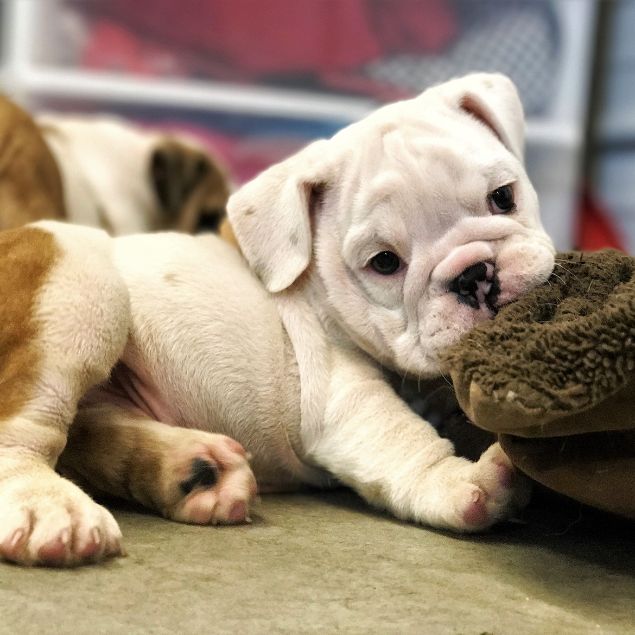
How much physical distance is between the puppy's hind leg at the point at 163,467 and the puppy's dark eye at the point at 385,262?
0.34 meters

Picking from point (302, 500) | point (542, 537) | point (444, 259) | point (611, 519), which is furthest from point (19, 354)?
point (611, 519)

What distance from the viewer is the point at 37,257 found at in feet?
4.39

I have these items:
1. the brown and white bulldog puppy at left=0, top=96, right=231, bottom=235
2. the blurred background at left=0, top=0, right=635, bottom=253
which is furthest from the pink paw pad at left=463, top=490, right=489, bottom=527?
the blurred background at left=0, top=0, right=635, bottom=253

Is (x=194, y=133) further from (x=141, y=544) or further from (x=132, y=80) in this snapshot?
(x=141, y=544)

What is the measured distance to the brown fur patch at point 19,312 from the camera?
1.23 meters

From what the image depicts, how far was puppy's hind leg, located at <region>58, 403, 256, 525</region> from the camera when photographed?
128cm

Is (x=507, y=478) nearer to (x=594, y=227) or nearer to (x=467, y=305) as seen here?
(x=467, y=305)

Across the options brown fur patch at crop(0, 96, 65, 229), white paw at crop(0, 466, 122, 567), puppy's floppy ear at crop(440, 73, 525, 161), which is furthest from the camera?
brown fur patch at crop(0, 96, 65, 229)

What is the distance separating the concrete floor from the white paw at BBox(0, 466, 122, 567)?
0.7 inches

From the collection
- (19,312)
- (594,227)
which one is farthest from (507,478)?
(594,227)

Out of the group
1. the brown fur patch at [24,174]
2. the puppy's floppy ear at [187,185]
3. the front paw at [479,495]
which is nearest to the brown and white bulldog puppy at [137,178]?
the puppy's floppy ear at [187,185]

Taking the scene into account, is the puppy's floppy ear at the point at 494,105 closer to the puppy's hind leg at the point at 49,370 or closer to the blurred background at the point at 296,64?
the puppy's hind leg at the point at 49,370

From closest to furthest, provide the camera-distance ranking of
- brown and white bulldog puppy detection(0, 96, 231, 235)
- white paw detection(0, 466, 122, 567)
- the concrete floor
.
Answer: the concrete floor, white paw detection(0, 466, 122, 567), brown and white bulldog puppy detection(0, 96, 231, 235)

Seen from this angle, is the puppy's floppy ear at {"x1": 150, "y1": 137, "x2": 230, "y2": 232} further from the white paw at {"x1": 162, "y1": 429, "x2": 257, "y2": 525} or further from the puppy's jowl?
the white paw at {"x1": 162, "y1": 429, "x2": 257, "y2": 525}
